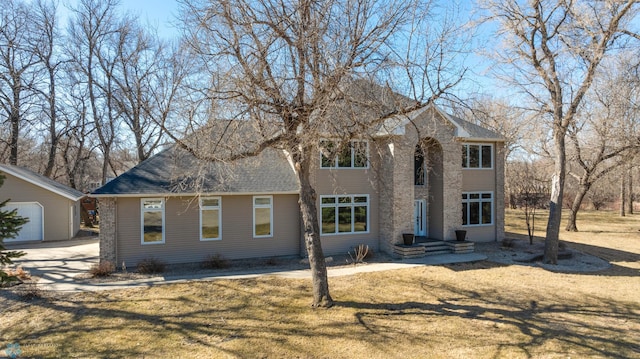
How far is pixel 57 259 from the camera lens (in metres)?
15.0

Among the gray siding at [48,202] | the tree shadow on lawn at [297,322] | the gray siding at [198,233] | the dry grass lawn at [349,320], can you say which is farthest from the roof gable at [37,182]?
the tree shadow on lawn at [297,322]

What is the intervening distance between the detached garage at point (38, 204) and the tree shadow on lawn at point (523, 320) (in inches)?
701

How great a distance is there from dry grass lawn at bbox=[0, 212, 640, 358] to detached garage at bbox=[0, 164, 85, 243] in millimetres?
11505

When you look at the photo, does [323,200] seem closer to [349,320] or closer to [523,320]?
[349,320]

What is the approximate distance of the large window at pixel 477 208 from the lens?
1788cm

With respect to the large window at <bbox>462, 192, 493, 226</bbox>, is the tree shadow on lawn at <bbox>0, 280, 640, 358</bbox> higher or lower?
lower

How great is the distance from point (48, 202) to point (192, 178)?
36.4 feet

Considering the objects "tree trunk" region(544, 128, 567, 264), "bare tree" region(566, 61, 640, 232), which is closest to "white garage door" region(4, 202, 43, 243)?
"tree trunk" region(544, 128, 567, 264)

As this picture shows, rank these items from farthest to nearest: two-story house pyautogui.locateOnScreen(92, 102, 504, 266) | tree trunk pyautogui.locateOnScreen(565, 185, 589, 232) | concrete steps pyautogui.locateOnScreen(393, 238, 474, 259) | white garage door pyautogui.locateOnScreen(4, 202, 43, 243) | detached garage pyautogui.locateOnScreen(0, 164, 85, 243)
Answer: tree trunk pyautogui.locateOnScreen(565, 185, 589, 232)
white garage door pyautogui.locateOnScreen(4, 202, 43, 243)
detached garage pyautogui.locateOnScreen(0, 164, 85, 243)
concrete steps pyautogui.locateOnScreen(393, 238, 474, 259)
two-story house pyautogui.locateOnScreen(92, 102, 504, 266)

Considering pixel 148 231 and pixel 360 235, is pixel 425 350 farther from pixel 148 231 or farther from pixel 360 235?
pixel 148 231

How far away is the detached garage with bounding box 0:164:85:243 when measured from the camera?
61.3 ft

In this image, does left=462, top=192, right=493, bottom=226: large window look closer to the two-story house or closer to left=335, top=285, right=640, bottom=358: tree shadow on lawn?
the two-story house

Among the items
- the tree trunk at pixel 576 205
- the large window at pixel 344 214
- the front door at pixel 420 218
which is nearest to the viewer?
the large window at pixel 344 214

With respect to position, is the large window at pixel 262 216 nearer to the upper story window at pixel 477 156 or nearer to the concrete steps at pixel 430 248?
the concrete steps at pixel 430 248
